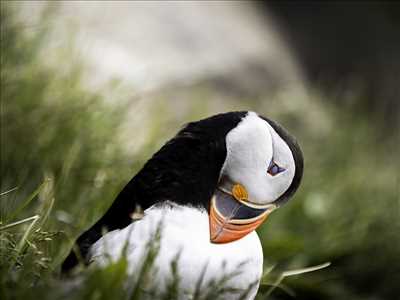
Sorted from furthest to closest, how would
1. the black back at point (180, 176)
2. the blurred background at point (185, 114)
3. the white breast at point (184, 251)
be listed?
1. the blurred background at point (185, 114)
2. the black back at point (180, 176)
3. the white breast at point (184, 251)

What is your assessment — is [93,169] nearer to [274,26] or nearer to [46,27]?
[46,27]

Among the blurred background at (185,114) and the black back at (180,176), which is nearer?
the black back at (180,176)

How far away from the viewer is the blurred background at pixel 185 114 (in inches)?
114

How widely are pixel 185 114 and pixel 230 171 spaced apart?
7.93 feet

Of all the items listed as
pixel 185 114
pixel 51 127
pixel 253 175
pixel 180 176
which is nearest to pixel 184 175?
pixel 180 176

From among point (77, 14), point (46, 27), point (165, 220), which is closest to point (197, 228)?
point (165, 220)

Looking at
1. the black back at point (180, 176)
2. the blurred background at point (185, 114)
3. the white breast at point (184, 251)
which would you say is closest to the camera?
→ the white breast at point (184, 251)

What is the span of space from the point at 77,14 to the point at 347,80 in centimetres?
250

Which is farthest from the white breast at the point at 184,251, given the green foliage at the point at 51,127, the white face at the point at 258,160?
the green foliage at the point at 51,127

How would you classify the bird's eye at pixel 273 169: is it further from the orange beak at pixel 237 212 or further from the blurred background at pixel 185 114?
the blurred background at pixel 185 114

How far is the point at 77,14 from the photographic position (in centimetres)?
429

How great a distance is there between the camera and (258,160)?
1897 millimetres

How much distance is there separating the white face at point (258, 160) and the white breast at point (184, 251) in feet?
0.35

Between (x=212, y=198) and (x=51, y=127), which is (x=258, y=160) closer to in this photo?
(x=212, y=198)
